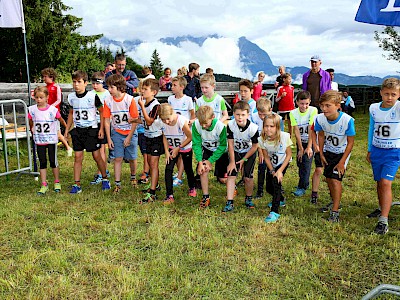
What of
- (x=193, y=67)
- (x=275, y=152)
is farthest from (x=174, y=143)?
(x=193, y=67)

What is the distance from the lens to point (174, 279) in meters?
3.43

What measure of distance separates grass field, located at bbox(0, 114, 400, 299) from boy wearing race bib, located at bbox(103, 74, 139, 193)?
0.85 metres

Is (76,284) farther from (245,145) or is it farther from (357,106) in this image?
(357,106)

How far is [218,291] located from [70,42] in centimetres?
2810

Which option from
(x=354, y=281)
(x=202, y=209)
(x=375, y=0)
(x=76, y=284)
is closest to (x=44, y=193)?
(x=202, y=209)

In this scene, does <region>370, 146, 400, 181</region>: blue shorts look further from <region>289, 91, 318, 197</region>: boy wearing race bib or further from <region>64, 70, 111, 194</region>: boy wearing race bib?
<region>64, 70, 111, 194</region>: boy wearing race bib

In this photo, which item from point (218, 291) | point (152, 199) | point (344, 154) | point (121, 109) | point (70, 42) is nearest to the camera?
point (218, 291)

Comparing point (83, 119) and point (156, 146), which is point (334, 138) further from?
point (83, 119)

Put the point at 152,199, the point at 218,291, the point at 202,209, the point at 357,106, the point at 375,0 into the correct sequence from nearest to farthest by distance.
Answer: the point at 218,291 < the point at 375,0 < the point at 202,209 < the point at 152,199 < the point at 357,106

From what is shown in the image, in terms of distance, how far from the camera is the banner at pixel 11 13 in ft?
25.4

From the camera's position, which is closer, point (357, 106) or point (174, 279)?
point (174, 279)

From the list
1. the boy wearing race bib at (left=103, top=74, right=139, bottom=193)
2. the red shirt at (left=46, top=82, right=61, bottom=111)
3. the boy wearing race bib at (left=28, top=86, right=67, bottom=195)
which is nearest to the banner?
the red shirt at (left=46, top=82, right=61, bottom=111)

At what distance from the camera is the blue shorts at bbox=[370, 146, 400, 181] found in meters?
4.55

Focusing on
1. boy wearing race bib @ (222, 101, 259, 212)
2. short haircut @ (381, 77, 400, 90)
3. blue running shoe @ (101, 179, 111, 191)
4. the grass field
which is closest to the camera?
the grass field
